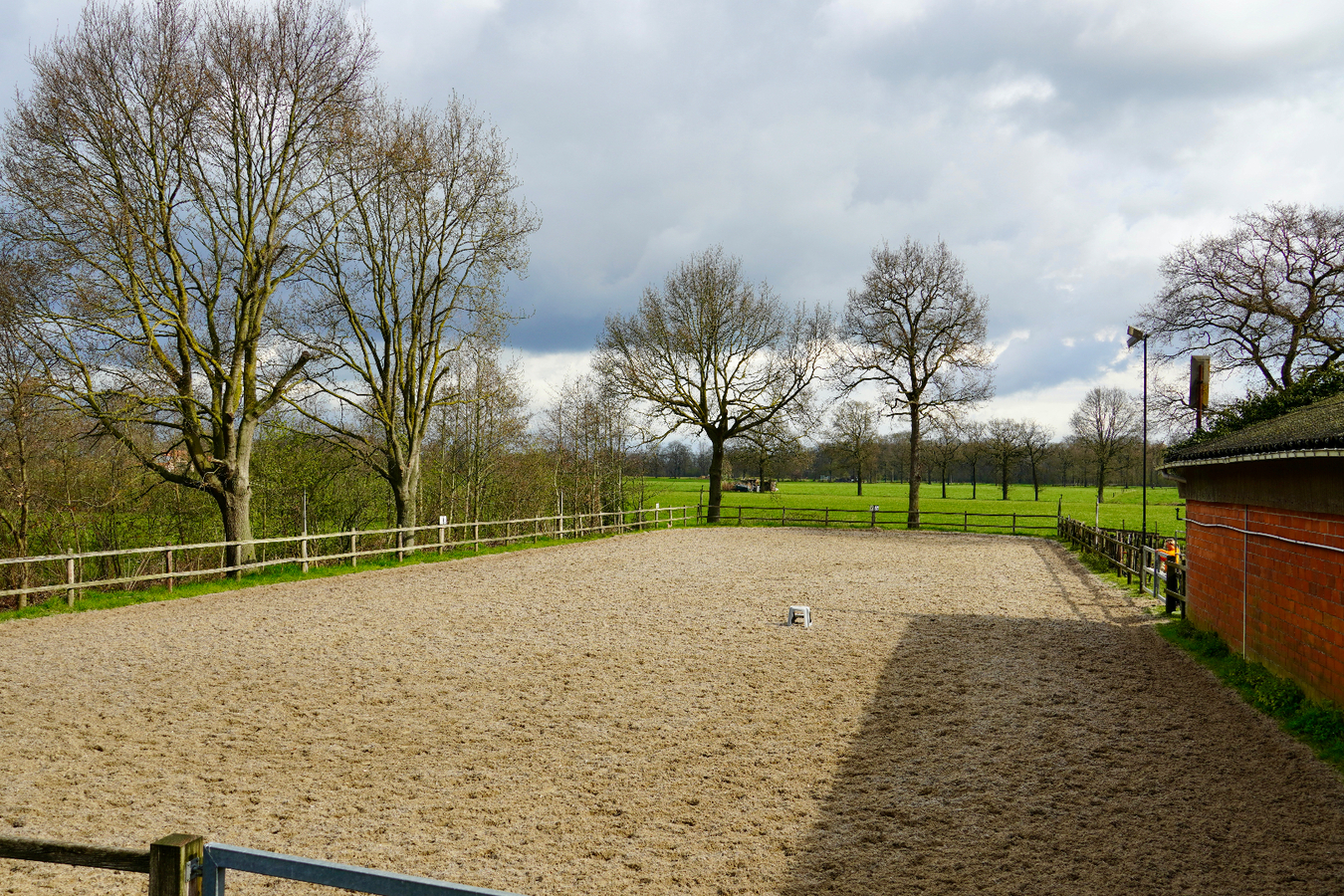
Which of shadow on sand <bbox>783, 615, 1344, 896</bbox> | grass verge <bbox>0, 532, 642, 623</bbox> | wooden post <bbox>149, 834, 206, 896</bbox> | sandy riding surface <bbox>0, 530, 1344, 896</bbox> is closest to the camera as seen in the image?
wooden post <bbox>149, 834, 206, 896</bbox>

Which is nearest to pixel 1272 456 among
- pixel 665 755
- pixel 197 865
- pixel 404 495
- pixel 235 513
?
pixel 665 755

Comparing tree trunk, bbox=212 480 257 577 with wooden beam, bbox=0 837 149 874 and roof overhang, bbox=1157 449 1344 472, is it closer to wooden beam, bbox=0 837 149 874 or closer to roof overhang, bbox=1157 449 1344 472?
wooden beam, bbox=0 837 149 874

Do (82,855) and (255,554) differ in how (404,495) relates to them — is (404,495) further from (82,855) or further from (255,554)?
(82,855)

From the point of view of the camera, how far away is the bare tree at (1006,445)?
67.3 meters

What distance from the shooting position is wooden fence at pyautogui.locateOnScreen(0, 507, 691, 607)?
14.0 m

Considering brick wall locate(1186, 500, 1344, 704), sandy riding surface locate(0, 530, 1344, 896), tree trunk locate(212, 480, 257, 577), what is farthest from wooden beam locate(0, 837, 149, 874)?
tree trunk locate(212, 480, 257, 577)

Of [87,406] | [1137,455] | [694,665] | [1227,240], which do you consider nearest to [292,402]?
[87,406]

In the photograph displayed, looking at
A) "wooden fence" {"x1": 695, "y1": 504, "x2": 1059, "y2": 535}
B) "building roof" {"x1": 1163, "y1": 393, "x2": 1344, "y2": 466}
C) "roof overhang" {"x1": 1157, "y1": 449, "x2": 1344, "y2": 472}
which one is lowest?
"wooden fence" {"x1": 695, "y1": 504, "x2": 1059, "y2": 535}

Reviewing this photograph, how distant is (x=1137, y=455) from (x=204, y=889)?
7715 cm

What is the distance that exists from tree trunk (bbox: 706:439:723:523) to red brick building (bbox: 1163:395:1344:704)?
26.7 m

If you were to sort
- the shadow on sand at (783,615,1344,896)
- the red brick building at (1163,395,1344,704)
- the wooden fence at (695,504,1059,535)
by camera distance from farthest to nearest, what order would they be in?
the wooden fence at (695,504,1059,535), the red brick building at (1163,395,1344,704), the shadow on sand at (783,615,1344,896)

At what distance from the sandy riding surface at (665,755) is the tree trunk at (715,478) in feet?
81.5

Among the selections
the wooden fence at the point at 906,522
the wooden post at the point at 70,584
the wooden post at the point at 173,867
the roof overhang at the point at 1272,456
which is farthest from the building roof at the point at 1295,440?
the wooden fence at the point at 906,522

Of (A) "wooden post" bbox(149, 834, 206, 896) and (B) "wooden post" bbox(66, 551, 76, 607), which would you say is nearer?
(A) "wooden post" bbox(149, 834, 206, 896)
